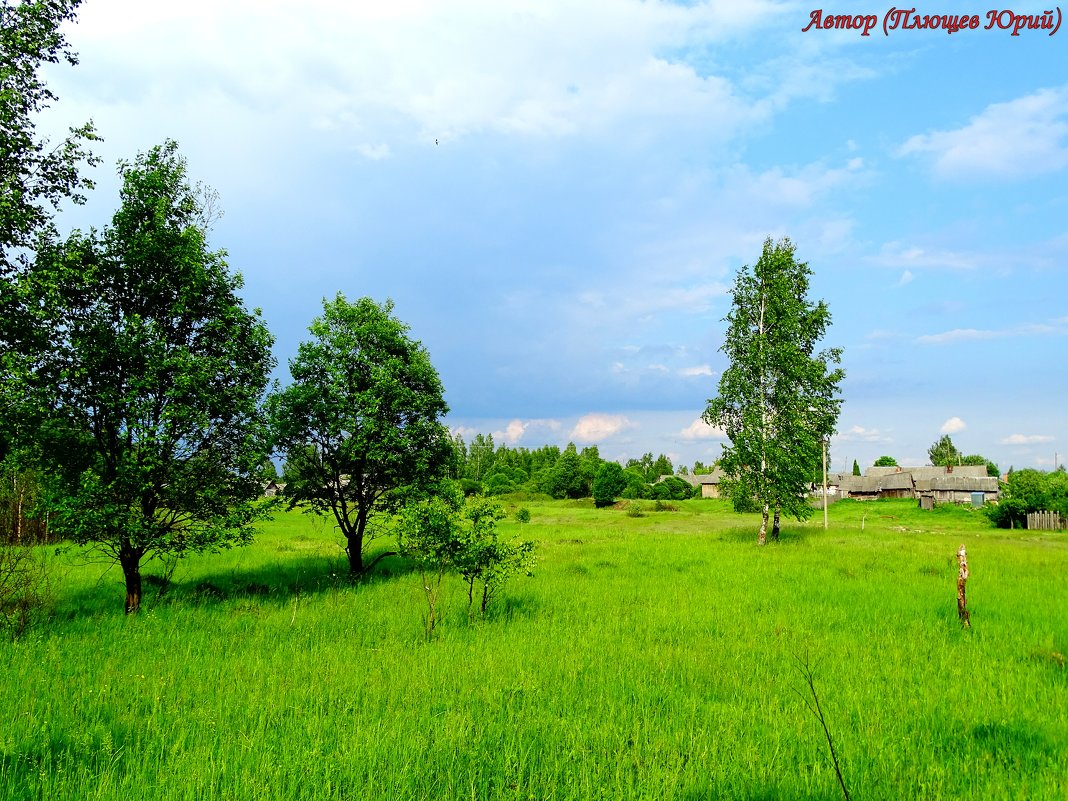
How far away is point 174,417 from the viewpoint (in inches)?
570

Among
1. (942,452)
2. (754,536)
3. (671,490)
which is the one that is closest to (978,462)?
(942,452)

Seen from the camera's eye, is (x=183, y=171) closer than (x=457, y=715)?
No

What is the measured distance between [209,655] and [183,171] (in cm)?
1375

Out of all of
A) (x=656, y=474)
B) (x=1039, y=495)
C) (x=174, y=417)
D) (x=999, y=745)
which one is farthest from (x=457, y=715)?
(x=656, y=474)

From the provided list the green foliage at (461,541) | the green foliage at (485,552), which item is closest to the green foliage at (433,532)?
the green foliage at (461,541)

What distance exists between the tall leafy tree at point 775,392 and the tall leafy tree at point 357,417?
18.4 meters

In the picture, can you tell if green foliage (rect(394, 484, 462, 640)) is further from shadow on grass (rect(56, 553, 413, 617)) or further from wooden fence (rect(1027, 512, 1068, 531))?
wooden fence (rect(1027, 512, 1068, 531))

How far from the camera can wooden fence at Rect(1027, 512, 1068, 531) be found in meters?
45.8

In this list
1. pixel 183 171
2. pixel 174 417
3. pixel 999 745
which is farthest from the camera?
pixel 183 171

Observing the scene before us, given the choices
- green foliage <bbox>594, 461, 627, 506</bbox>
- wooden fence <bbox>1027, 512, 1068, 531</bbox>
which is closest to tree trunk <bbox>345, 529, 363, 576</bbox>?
wooden fence <bbox>1027, 512, 1068, 531</bbox>

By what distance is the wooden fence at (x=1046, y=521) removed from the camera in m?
45.8

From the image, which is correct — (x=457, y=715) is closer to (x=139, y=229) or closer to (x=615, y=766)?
(x=615, y=766)

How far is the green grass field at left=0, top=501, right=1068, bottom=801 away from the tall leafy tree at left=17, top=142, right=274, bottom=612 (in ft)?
8.81

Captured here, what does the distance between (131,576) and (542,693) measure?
42.9 feet
